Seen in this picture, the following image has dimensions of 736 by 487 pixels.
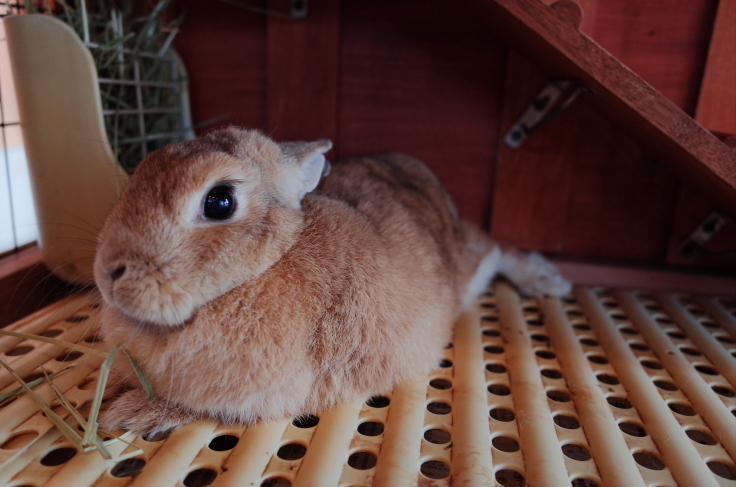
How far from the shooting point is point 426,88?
2.25 m

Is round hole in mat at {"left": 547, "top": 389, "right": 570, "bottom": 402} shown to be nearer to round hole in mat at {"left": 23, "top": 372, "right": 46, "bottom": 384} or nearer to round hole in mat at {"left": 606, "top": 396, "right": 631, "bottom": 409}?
round hole in mat at {"left": 606, "top": 396, "right": 631, "bottom": 409}

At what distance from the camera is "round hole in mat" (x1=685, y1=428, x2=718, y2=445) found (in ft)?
4.19

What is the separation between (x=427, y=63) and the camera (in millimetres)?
2225

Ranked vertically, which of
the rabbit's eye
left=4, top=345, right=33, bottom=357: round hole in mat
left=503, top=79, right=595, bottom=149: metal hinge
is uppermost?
left=503, top=79, right=595, bottom=149: metal hinge

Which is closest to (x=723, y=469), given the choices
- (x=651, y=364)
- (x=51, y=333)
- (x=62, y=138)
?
(x=651, y=364)

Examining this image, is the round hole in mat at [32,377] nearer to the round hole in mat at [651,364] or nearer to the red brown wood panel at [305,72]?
the red brown wood panel at [305,72]

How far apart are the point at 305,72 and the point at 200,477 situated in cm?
164

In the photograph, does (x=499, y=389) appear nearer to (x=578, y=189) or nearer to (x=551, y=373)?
(x=551, y=373)

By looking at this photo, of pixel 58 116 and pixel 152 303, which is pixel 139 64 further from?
pixel 152 303

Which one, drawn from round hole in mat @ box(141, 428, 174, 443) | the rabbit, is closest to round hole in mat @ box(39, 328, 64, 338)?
the rabbit

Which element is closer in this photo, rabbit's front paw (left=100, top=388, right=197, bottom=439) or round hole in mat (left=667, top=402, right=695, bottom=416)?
rabbit's front paw (left=100, top=388, right=197, bottom=439)

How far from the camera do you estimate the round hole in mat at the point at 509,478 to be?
Result: 1.12m

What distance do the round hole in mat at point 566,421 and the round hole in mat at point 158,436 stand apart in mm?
945

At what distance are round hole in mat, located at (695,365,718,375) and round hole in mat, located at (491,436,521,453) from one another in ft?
2.37
